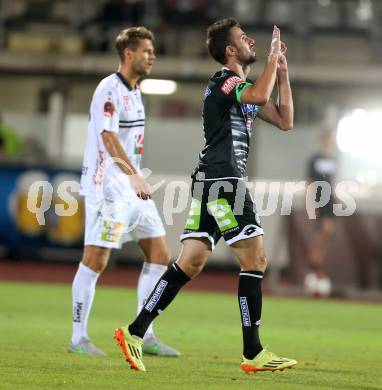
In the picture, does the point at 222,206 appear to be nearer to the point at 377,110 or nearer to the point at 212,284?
the point at 212,284

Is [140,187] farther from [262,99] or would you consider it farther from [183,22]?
[183,22]

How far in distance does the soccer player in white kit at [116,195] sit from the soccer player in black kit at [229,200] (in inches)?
Answer: 39.0

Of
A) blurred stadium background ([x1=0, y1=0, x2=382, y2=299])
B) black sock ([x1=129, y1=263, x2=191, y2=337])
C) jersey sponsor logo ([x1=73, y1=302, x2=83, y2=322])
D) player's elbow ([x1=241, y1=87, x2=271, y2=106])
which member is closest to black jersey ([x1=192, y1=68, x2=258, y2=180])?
player's elbow ([x1=241, y1=87, x2=271, y2=106])

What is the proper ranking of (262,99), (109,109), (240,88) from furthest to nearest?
(109,109), (240,88), (262,99)

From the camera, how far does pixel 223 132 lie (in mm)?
6809

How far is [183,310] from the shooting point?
12609mm

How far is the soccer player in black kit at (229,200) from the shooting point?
6.65 metres

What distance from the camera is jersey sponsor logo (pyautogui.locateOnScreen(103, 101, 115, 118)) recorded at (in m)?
7.76

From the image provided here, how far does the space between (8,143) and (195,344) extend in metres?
13.7

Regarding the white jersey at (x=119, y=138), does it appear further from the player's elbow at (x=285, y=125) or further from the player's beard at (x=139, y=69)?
the player's elbow at (x=285, y=125)

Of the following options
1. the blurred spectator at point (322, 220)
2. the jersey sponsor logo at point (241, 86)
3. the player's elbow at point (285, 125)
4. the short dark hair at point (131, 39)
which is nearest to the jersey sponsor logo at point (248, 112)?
the player's elbow at point (285, 125)

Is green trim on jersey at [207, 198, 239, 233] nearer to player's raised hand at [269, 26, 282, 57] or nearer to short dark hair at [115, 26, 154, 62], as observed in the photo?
player's raised hand at [269, 26, 282, 57]

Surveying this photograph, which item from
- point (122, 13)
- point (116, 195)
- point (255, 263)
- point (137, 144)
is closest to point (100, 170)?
point (116, 195)

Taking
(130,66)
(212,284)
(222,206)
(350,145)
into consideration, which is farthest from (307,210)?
(222,206)
